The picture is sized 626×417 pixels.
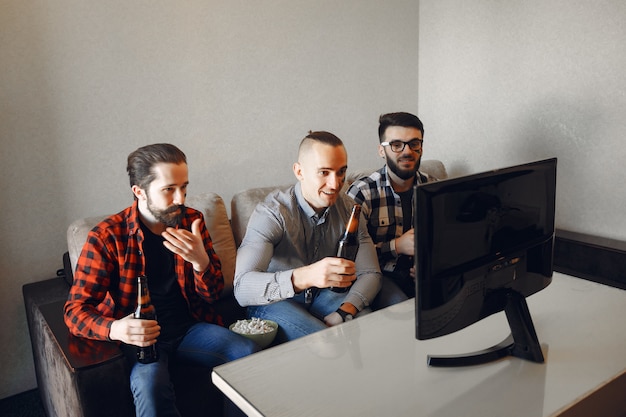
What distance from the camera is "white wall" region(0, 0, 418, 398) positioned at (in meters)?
2.31

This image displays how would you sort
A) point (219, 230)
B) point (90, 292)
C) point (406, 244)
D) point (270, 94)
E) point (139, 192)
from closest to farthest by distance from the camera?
point (90, 292)
point (139, 192)
point (406, 244)
point (219, 230)
point (270, 94)

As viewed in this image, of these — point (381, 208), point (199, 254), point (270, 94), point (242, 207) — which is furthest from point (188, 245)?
point (270, 94)

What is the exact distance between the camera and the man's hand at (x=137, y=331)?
1.61 m

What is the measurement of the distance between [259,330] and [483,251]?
36.6 inches

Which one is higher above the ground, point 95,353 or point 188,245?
point 188,245

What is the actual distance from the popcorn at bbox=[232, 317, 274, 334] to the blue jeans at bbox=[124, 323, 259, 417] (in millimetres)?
28

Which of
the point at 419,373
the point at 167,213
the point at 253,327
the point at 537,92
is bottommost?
the point at 253,327

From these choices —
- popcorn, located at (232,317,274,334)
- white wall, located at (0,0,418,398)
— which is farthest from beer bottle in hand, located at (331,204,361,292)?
white wall, located at (0,0,418,398)

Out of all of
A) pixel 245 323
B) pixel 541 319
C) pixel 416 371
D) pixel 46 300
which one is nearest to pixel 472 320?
pixel 416 371

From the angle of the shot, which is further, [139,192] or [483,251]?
[139,192]

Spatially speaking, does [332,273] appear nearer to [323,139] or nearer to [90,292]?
[323,139]

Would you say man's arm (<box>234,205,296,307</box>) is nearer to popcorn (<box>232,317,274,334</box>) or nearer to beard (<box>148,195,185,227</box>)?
popcorn (<box>232,317,274,334</box>)

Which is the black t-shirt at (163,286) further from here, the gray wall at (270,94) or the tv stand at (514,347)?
the tv stand at (514,347)

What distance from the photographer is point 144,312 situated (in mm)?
1645
